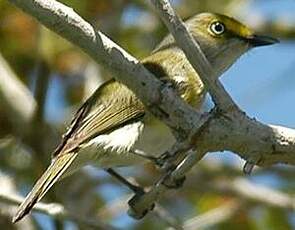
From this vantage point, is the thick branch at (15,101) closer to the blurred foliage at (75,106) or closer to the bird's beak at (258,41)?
the blurred foliage at (75,106)

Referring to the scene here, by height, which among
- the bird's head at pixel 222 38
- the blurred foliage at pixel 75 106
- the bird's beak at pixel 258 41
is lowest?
the blurred foliage at pixel 75 106

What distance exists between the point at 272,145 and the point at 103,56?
57 centimetres

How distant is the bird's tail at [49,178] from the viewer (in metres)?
3.67

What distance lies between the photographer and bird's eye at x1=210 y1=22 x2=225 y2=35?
5.01 meters

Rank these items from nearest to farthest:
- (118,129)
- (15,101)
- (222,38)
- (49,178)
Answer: (49,178)
(118,129)
(222,38)
(15,101)

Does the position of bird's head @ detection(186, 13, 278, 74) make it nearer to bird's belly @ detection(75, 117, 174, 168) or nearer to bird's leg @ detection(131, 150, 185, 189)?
bird's belly @ detection(75, 117, 174, 168)

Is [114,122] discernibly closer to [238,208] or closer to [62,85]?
[238,208]

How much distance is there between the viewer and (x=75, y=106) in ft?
19.4

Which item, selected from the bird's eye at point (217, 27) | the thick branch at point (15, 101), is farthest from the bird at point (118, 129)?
the thick branch at point (15, 101)

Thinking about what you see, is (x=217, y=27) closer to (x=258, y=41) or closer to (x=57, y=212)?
(x=258, y=41)

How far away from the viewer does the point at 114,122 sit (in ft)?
13.9

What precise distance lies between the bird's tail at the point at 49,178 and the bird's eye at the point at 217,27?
1279mm

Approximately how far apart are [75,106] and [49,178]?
201 cm

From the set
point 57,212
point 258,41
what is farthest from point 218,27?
point 57,212
